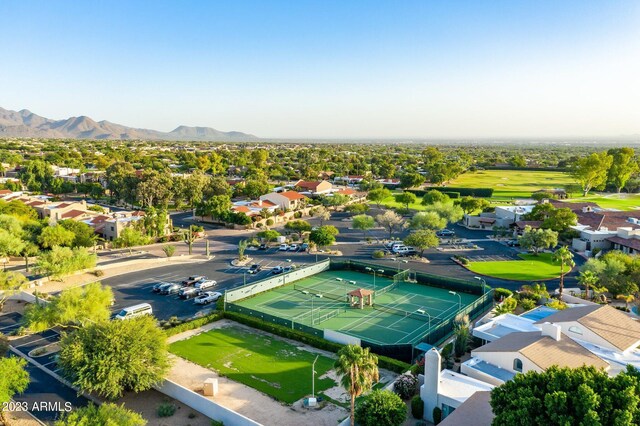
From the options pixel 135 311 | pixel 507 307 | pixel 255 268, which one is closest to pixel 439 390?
pixel 507 307

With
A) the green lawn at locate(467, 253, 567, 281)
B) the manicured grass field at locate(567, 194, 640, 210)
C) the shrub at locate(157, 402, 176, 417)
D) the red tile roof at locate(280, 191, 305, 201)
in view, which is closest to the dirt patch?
the shrub at locate(157, 402, 176, 417)

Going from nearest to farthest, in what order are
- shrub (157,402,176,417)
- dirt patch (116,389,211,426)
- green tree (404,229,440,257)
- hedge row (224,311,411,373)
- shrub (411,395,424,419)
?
dirt patch (116,389,211,426), shrub (411,395,424,419), shrub (157,402,176,417), hedge row (224,311,411,373), green tree (404,229,440,257)

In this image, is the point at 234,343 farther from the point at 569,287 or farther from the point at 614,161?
the point at 614,161

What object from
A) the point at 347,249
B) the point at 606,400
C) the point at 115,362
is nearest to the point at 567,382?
the point at 606,400

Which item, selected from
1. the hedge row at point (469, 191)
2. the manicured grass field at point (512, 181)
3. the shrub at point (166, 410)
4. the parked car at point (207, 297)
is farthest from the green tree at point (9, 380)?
the manicured grass field at point (512, 181)

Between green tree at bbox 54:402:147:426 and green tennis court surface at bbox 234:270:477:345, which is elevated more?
green tree at bbox 54:402:147:426

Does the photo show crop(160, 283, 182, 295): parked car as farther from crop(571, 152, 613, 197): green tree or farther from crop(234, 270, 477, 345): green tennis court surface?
crop(571, 152, 613, 197): green tree

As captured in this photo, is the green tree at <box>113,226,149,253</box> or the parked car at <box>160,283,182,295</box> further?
the green tree at <box>113,226,149,253</box>
